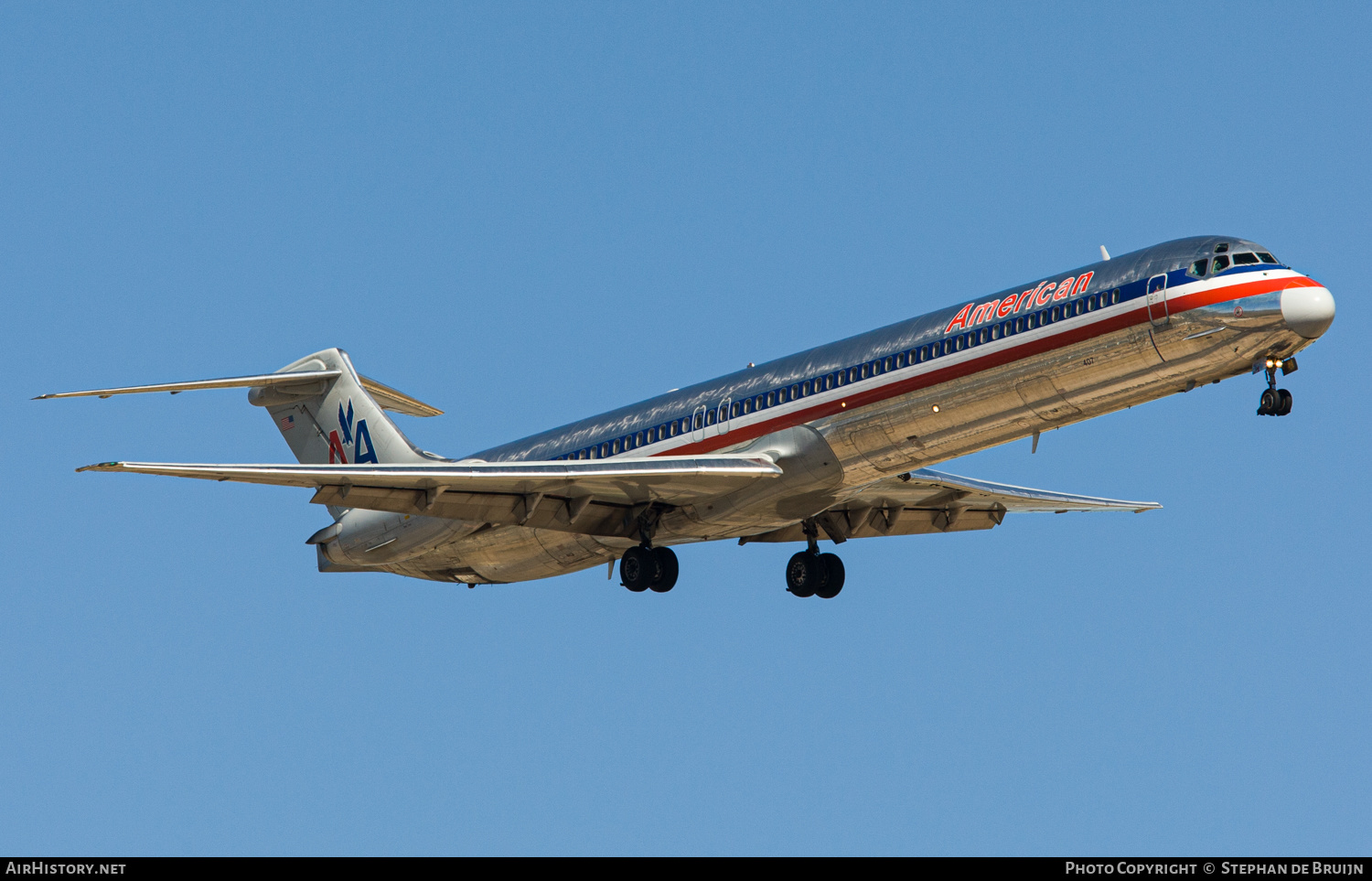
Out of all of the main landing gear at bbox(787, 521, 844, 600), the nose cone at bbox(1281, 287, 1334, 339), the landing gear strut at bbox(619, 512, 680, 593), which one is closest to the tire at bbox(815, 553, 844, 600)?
the main landing gear at bbox(787, 521, 844, 600)

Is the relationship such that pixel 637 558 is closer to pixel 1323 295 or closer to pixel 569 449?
pixel 569 449

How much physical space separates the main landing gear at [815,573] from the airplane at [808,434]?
50 mm

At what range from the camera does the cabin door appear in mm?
→ 25984

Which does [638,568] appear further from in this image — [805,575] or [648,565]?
[805,575]

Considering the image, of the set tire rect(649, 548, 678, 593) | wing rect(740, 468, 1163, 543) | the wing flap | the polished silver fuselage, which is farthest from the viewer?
wing rect(740, 468, 1163, 543)

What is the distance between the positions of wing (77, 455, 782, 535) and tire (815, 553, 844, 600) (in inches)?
157

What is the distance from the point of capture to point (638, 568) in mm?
31672

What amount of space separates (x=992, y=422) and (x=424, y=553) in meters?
12.4

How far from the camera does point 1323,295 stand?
2517cm

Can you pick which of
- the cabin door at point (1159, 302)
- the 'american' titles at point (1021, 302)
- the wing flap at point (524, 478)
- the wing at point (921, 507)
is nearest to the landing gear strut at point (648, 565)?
the wing flap at point (524, 478)

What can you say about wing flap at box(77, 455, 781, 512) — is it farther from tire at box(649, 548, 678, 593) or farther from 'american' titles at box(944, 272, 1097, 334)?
'american' titles at box(944, 272, 1097, 334)

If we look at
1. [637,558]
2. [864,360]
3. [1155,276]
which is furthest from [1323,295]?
[637,558]

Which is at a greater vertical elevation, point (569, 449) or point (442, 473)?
point (569, 449)

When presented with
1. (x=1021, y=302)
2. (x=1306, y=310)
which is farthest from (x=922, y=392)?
(x=1306, y=310)
